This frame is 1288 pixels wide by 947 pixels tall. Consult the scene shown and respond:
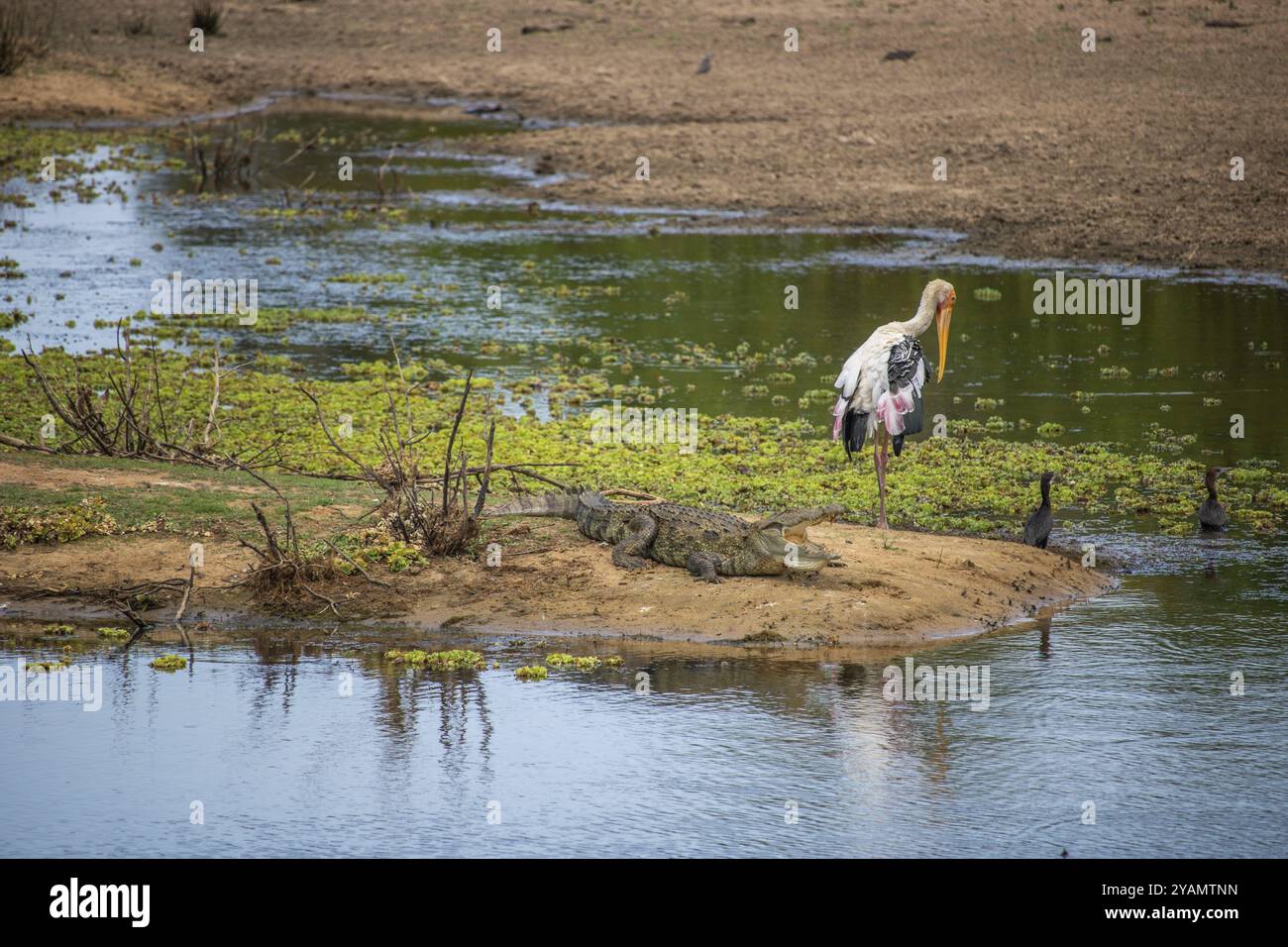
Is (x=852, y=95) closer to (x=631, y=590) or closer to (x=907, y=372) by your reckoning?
(x=907, y=372)

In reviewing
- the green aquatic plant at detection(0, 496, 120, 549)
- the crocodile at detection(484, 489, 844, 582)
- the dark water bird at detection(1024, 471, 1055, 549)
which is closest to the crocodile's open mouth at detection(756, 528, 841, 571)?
the crocodile at detection(484, 489, 844, 582)

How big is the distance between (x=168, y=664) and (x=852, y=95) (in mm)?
23419

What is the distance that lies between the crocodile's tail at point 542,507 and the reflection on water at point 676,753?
1.92 metres

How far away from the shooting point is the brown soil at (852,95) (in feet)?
80.6

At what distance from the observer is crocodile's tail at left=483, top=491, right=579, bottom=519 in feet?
38.9

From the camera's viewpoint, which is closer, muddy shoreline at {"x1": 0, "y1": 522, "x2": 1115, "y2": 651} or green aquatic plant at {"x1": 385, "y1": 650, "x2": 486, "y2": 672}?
green aquatic plant at {"x1": 385, "y1": 650, "x2": 486, "y2": 672}

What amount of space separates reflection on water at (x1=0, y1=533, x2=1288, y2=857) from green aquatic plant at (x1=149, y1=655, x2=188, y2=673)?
7 cm

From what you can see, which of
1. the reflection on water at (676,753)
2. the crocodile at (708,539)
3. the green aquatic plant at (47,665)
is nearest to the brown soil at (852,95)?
the crocodile at (708,539)

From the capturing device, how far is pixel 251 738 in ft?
28.1

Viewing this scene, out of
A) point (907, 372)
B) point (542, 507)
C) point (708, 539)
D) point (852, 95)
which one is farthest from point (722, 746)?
point (852, 95)

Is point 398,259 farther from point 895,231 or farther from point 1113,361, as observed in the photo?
point 1113,361

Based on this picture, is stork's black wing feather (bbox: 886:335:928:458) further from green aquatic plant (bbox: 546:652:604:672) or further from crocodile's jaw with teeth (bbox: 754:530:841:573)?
green aquatic plant (bbox: 546:652:604:672)
